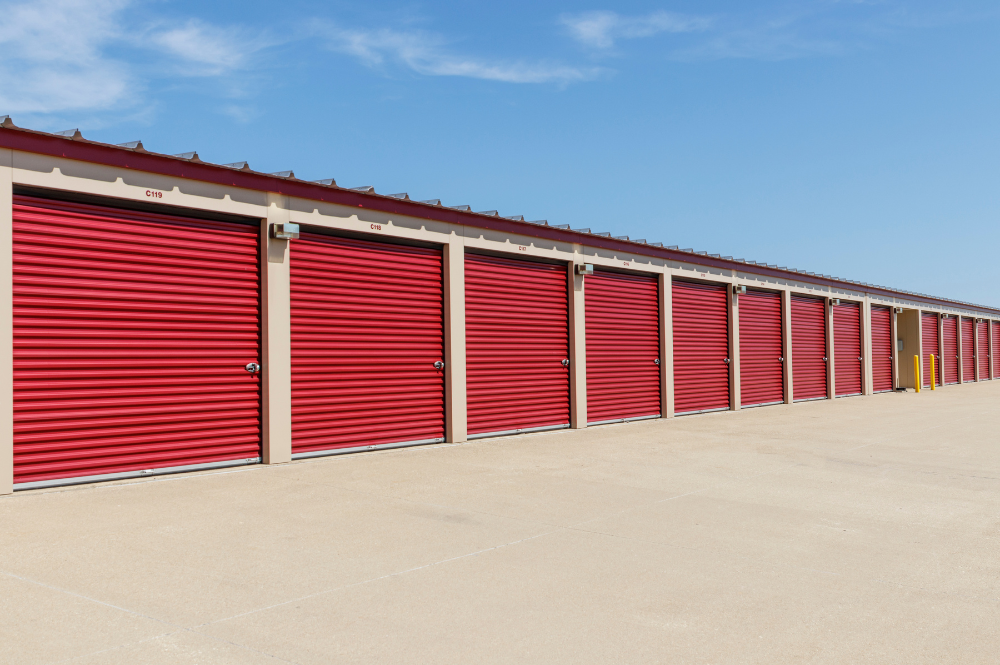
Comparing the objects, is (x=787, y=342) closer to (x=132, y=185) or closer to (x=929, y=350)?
(x=929, y=350)

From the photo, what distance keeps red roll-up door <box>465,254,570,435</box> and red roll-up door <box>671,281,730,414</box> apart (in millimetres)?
4067

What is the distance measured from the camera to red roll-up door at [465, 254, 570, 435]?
12570 millimetres

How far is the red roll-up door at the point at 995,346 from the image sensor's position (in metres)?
39.0

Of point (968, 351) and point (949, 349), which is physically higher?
point (949, 349)

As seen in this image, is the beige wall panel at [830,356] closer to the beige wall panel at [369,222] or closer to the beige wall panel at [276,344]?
the beige wall panel at [369,222]

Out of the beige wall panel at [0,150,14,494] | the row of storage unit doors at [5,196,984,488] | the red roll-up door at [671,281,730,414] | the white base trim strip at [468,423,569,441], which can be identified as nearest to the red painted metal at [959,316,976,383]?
the red roll-up door at [671,281,730,414]

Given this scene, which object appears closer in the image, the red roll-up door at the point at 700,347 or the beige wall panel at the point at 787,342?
the red roll-up door at the point at 700,347

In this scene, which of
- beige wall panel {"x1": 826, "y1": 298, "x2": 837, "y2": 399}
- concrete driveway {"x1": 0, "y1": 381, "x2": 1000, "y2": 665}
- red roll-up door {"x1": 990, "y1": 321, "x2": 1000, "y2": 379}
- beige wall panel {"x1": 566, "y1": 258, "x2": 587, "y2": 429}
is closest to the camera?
concrete driveway {"x1": 0, "y1": 381, "x2": 1000, "y2": 665}

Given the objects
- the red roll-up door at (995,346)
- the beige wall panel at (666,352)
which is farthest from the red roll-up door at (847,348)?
the red roll-up door at (995,346)

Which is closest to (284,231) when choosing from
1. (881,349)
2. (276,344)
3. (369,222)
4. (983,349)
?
(276,344)

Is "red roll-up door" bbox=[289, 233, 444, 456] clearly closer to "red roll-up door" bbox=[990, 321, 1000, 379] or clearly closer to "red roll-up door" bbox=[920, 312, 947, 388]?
"red roll-up door" bbox=[920, 312, 947, 388]

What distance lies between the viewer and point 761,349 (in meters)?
20.2

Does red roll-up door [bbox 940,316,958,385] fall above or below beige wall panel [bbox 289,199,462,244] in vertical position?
below

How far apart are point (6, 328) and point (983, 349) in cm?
4201
